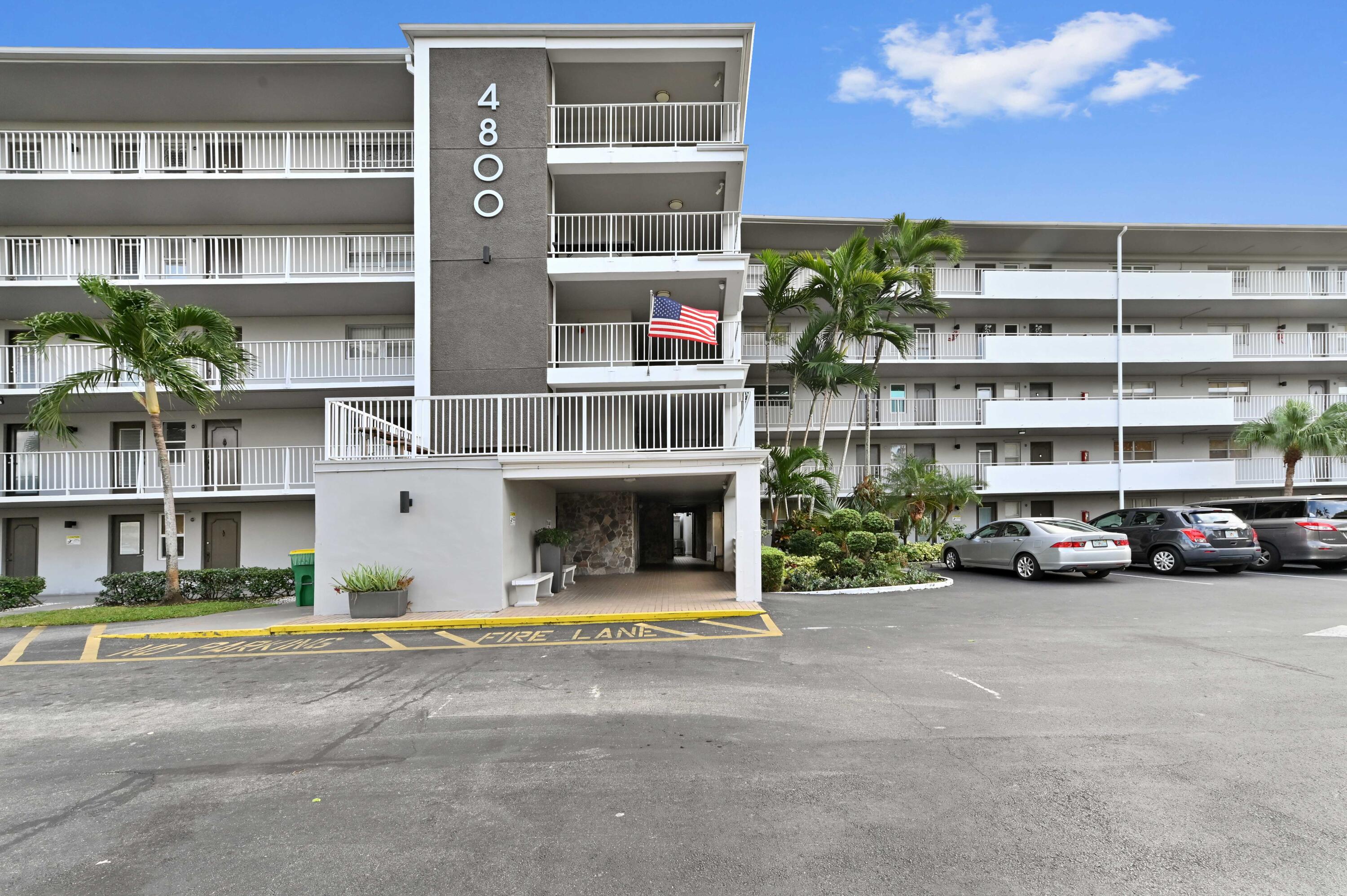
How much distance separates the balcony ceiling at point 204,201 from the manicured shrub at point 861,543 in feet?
45.4

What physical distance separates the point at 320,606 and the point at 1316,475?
30.9 m

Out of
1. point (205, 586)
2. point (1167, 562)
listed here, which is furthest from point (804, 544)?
point (205, 586)

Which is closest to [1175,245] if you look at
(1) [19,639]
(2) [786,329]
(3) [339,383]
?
(2) [786,329]

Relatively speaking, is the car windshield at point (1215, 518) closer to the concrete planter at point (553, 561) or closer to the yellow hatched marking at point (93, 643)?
the concrete planter at point (553, 561)

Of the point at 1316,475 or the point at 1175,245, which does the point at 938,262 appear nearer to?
the point at 1175,245

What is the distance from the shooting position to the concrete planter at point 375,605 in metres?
11.6

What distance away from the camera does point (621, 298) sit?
1786 centimetres

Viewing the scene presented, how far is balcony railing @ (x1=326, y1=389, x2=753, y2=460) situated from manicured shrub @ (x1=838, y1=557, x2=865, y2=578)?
13.6ft

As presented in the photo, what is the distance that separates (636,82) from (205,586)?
15.2 m

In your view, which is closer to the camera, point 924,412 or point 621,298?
point 621,298

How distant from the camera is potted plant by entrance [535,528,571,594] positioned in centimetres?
1472

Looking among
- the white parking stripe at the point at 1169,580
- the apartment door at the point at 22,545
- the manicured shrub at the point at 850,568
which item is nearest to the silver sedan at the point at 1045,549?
the white parking stripe at the point at 1169,580

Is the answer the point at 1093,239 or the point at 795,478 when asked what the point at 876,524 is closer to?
the point at 795,478

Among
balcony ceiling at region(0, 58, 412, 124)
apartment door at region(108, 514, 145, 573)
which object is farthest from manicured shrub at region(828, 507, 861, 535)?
apartment door at region(108, 514, 145, 573)
